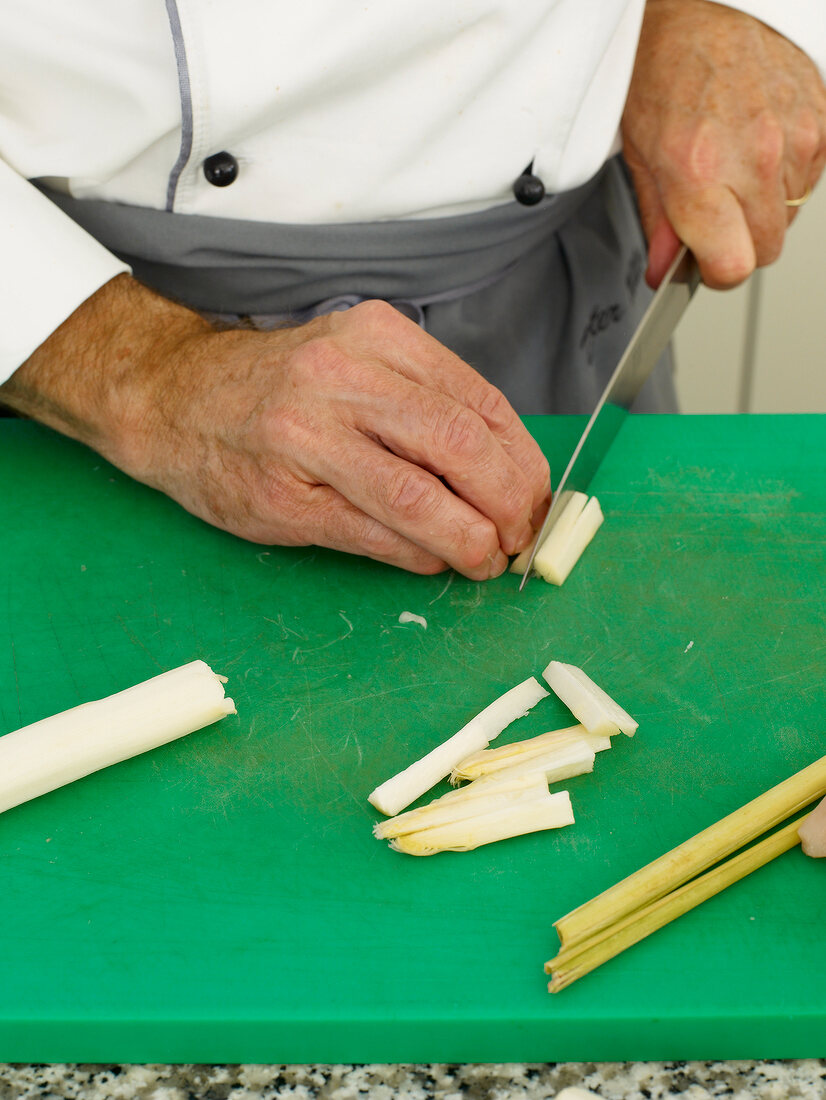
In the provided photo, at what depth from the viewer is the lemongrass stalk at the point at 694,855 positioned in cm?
81

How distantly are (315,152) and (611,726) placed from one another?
33.4 inches

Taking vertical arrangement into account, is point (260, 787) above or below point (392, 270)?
below

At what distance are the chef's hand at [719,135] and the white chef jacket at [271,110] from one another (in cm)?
20

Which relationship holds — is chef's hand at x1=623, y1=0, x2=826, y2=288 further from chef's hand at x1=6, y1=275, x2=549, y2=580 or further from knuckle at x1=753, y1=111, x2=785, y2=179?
chef's hand at x1=6, y1=275, x2=549, y2=580

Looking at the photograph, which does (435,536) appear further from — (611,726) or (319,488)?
(611,726)

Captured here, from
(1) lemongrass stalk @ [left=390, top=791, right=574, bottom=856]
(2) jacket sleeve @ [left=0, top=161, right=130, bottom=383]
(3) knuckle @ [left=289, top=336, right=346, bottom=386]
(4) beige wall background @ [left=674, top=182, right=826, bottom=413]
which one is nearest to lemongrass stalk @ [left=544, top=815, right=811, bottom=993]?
(1) lemongrass stalk @ [left=390, top=791, right=574, bottom=856]

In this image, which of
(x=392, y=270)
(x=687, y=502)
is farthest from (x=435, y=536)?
(x=392, y=270)

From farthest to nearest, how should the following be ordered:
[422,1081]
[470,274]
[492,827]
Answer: [470,274], [492,827], [422,1081]

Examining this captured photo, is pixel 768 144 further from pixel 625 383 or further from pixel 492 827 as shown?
pixel 492 827

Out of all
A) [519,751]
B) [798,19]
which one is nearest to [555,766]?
[519,751]

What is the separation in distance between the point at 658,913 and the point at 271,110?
1.02 m

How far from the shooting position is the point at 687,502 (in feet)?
4.29

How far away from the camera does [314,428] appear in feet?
3.67

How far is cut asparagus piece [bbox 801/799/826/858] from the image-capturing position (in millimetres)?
844
